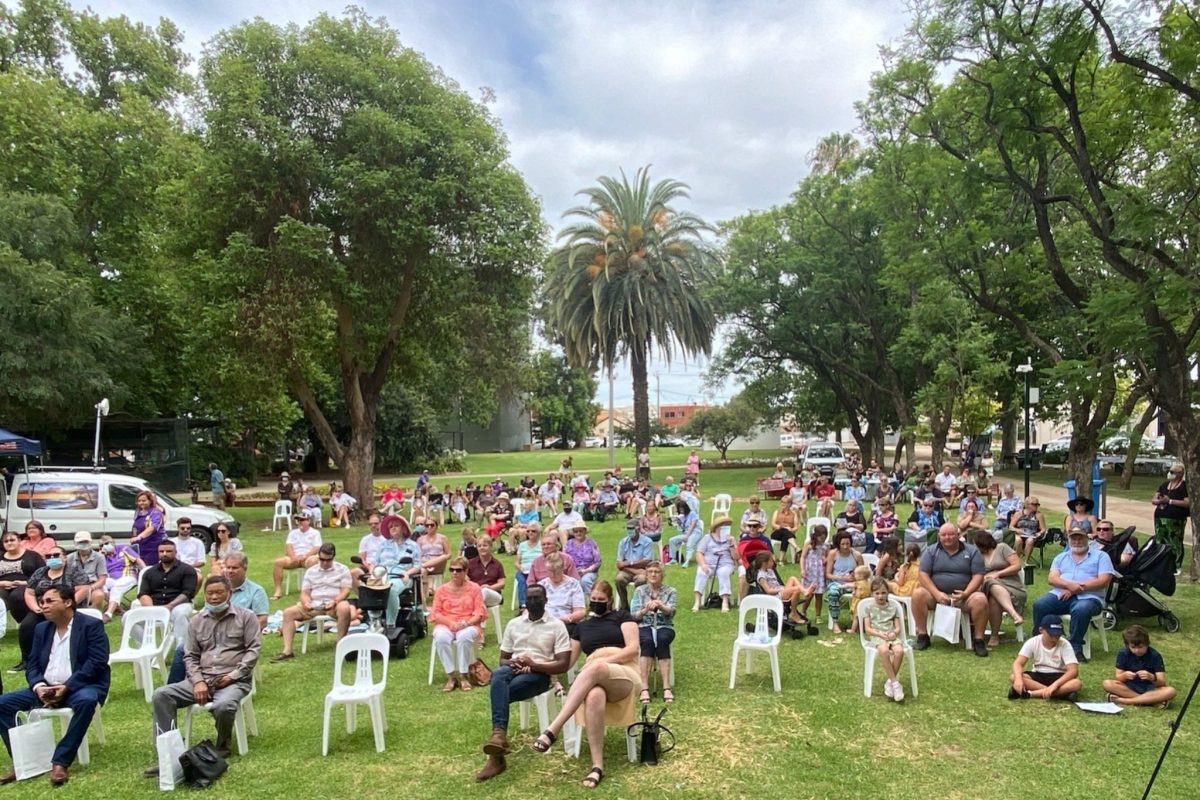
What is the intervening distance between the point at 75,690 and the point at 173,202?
18.3 meters

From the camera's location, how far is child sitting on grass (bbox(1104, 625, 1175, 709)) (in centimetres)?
611

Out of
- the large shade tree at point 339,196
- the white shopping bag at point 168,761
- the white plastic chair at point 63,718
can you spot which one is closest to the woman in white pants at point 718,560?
the white shopping bag at point 168,761

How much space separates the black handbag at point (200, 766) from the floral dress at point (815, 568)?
630 centimetres

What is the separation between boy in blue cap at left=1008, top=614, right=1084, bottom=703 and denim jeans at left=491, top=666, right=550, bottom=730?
155 inches

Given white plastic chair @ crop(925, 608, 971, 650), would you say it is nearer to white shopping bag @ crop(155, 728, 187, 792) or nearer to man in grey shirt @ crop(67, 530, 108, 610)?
white shopping bag @ crop(155, 728, 187, 792)

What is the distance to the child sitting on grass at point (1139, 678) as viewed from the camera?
20.0 feet

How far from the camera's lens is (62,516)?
48.8ft

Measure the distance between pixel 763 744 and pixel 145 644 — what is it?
5606mm

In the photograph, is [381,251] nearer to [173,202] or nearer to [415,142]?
[415,142]

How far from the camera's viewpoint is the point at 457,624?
7.25 m

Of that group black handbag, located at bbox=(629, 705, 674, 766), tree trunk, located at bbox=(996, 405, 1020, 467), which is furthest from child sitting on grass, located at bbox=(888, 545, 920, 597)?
tree trunk, located at bbox=(996, 405, 1020, 467)

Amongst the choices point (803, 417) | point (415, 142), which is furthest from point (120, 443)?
point (803, 417)

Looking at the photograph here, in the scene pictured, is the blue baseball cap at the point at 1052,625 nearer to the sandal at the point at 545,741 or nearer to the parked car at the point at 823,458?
the sandal at the point at 545,741

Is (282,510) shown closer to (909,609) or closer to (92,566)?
(92,566)
